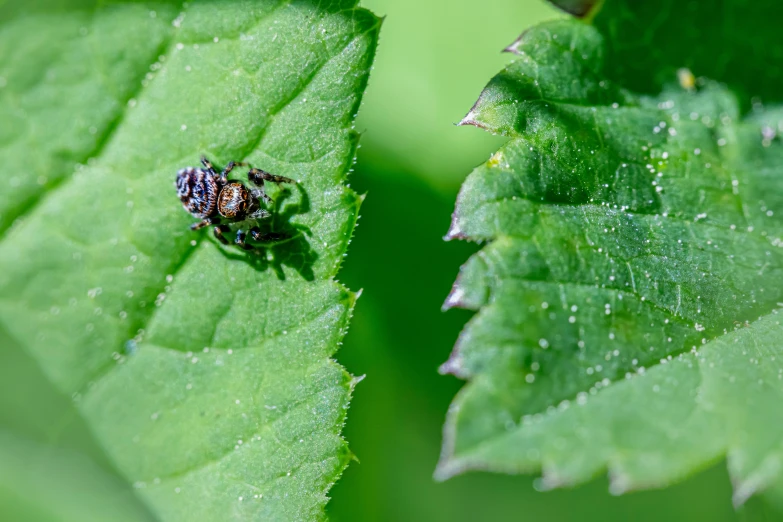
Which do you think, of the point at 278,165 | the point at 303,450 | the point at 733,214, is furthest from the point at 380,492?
the point at 733,214

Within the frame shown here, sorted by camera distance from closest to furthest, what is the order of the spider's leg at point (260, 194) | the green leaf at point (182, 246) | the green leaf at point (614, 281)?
1. the green leaf at point (614, 281)
2. the green leaf at point (182, 246)
3. the spider's leg at point (260, 194)

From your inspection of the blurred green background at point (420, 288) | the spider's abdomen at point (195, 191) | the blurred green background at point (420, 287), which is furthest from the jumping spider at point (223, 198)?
the blurred green background at point (420, 287)

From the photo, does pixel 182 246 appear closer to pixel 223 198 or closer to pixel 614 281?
pixel 223 198

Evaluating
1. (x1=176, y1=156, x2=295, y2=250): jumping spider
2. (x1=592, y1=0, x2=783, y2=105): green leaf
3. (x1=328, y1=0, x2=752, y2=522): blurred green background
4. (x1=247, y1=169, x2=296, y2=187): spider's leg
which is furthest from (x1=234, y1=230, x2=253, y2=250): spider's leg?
(x1=592, y1=0, x2=783, y2=105): green leaf

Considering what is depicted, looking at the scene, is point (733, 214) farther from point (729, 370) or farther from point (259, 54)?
point (259, 54)

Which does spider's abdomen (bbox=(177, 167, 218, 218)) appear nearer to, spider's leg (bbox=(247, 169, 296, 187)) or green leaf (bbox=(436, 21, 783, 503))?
spider's leg (bbox=(247, 169, 296, 187))

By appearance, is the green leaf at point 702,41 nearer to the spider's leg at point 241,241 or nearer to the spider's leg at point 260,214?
the spider's leg at point 260,214
